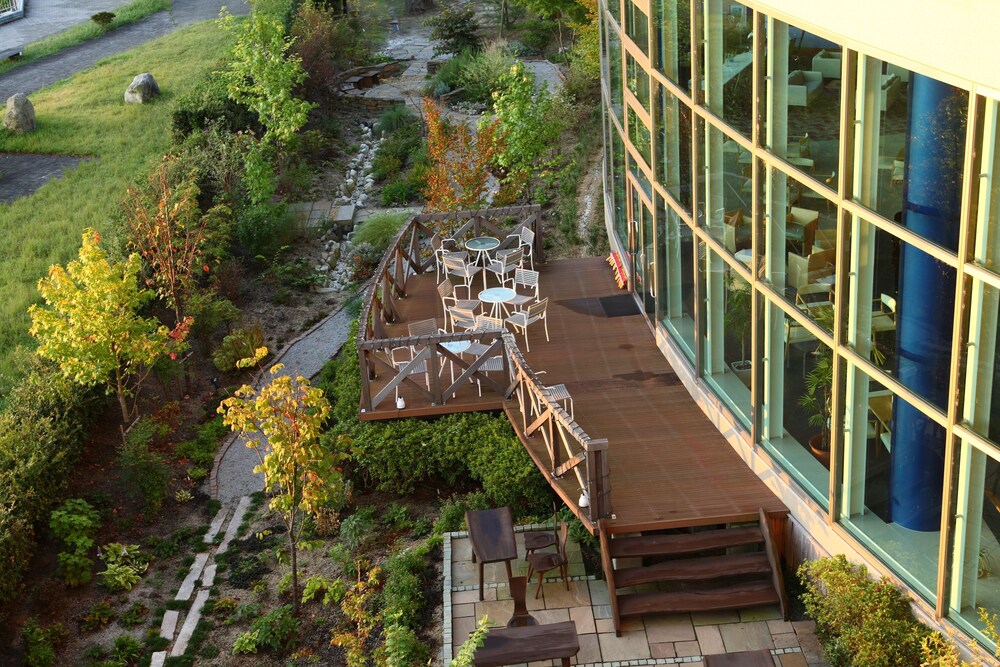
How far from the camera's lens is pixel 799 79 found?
10.7m

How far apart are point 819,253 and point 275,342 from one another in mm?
12099

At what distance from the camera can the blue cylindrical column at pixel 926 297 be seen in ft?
28.8

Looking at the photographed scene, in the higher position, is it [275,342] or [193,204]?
[193,204]

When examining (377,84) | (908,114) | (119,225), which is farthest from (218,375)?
(377,84)

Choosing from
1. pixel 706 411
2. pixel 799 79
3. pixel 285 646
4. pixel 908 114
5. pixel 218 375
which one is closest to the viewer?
pixel 908 114

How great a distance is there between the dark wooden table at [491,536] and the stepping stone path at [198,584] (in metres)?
3.48

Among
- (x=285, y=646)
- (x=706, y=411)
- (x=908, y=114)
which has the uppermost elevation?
(x=908, y=114)

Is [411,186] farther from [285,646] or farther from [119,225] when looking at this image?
[285,646]

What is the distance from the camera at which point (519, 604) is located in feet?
37.4

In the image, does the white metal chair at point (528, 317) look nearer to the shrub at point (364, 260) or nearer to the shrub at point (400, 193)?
the shrub at point (364, 260)

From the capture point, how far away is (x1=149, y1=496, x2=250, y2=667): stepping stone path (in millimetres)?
12758

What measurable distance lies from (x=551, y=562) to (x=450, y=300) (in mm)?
7215

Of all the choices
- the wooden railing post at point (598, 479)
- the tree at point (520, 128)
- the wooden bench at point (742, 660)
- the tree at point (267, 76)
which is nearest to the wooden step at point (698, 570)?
the wooden railing post at point (598, 479)

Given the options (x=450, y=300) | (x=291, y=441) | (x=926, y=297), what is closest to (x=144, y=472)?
(x=291, y=441)
